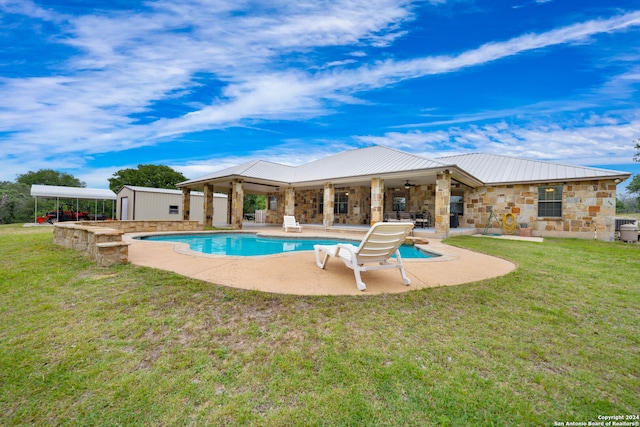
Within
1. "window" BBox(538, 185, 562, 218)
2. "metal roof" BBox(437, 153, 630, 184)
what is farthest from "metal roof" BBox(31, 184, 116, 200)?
"window" BBox(538, 185, 562, 218)

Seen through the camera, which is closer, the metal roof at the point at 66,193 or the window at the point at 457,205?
the window at the point at 457,205

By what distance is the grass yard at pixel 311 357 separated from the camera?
161cm

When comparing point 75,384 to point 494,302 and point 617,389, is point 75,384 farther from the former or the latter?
point 494,302

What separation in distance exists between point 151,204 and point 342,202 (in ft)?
45.0

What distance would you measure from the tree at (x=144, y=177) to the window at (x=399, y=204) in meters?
29.6

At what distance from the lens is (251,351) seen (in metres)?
2.17

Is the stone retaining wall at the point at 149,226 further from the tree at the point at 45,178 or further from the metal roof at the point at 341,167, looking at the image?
the tree at the point at 45,178

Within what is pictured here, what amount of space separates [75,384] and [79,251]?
5759 millimetres

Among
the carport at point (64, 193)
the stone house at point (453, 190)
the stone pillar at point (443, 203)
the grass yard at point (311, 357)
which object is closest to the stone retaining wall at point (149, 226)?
the stone house at point (453, 190)

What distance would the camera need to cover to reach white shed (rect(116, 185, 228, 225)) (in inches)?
722

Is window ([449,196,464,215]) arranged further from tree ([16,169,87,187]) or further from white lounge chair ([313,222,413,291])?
tree ([16,169,87,187])

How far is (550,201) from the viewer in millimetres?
11977

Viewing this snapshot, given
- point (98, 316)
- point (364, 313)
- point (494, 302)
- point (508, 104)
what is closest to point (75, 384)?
point (98, 316)

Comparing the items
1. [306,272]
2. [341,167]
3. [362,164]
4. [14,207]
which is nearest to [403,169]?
[362,164]
